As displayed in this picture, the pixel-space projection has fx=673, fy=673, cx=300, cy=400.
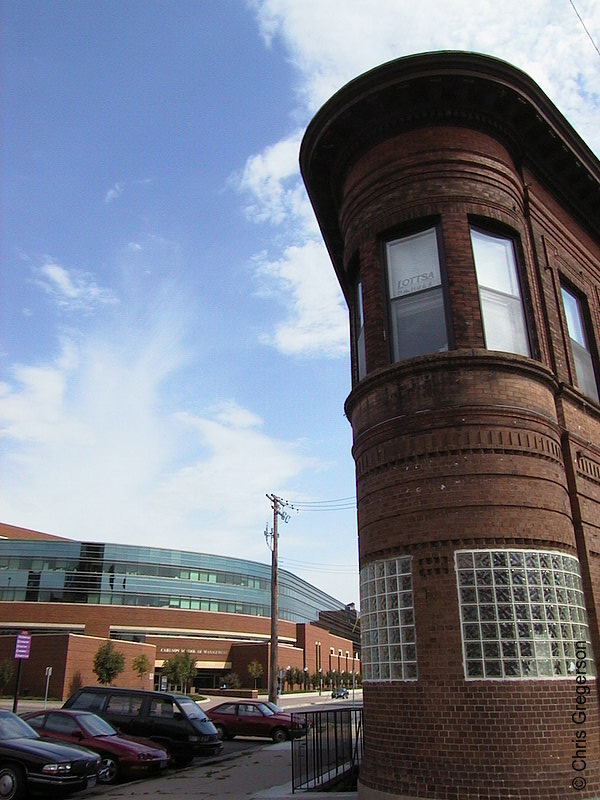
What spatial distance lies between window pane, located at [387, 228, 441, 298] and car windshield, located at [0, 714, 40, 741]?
32.3 ft

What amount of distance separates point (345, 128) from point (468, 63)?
7.20 ft

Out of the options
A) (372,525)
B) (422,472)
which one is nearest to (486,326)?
(422,472)

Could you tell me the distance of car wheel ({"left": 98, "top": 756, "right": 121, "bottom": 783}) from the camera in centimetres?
1323

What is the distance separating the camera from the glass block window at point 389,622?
28.8 feet

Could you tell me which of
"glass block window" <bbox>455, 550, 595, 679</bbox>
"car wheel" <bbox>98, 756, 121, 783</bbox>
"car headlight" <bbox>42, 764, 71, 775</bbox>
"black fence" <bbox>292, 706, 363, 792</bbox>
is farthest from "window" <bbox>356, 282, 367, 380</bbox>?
"car wheel" <bbox>98, 756, 121, 783</bbox>

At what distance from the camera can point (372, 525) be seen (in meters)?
9.76

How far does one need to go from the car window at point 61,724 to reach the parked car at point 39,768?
225 centimetres

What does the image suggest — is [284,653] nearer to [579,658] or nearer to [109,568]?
[109,568]

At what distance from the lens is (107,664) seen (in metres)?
52.7

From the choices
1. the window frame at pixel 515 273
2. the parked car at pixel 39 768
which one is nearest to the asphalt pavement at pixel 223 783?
the parked car at pixel 39 768

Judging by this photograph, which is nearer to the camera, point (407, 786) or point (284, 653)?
point (407, 786)

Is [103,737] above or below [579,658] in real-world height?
below

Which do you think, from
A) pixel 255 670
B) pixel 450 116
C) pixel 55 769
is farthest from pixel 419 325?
pixel 255 670

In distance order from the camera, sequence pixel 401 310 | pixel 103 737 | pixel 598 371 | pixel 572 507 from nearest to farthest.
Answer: pixel 572 507 < pixel 401 310 < pixel 598 371 < pixel 103 737
